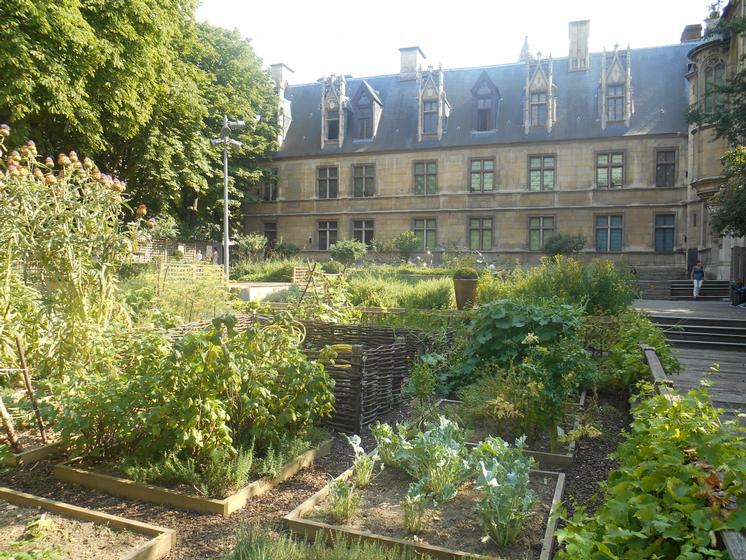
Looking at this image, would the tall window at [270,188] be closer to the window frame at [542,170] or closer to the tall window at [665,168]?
the window frame at [542,170]

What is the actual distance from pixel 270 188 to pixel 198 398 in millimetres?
29394

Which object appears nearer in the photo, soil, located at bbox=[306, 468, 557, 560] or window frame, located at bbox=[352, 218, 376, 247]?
soil, located at bbox=[306, 468, 557, 560]

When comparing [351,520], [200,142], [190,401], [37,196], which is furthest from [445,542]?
[200,142]

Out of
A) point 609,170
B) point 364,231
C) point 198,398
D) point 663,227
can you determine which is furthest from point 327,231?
point 198,398

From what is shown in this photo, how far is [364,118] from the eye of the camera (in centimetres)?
3041

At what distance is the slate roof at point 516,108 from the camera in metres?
25.7

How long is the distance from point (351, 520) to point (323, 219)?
92.2 ft

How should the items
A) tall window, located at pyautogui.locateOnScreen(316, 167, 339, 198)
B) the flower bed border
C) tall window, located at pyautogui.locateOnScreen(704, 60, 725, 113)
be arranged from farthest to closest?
tall window, located at pyautogui.locateOnScreen(316, 167, 339, 198) < tall window, located at pyautogui.locateOnScreen(704, 60, 725, 113) < the flower bed border

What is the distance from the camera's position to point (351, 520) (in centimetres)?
334

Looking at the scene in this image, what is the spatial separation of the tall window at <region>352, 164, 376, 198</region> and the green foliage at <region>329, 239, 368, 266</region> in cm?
484

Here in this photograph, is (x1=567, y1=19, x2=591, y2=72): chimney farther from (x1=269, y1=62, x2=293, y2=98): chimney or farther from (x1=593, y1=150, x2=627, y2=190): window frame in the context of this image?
(x1=269, y1=62, x2=293, y2=98): chimney

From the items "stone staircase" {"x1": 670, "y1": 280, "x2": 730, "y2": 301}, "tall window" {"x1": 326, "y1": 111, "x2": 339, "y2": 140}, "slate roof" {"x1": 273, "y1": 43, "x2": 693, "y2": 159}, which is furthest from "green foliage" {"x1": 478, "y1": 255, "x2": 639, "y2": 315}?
"tall window" {"x1": 326, "y1": 111, "x2": 339, "y2": 140}

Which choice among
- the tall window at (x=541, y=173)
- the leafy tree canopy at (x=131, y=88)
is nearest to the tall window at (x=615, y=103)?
the tall window at (x=541, y=173)

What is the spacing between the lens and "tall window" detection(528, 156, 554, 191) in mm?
26547
